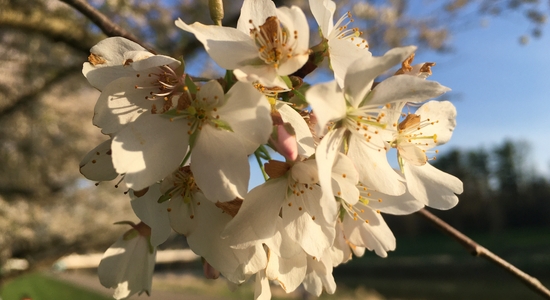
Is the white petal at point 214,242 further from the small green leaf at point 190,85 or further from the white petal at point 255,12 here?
the white petal at point 255,12

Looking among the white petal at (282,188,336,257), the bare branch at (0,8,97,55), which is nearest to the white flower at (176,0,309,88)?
the white petal at (282,188,336,257)

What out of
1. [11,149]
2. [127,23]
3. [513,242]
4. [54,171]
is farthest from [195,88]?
[513,242]

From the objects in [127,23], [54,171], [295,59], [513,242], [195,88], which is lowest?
[54,171]

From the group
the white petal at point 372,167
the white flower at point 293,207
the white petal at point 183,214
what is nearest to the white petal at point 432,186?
the white petal at point 372,167

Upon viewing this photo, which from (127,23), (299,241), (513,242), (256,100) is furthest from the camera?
(513,242)

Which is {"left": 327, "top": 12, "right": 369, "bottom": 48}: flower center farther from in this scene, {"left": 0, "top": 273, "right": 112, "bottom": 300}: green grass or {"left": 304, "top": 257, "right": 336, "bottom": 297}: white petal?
{"left": 0, "top": 273, "right": 112, "bottom": 300}: green grass

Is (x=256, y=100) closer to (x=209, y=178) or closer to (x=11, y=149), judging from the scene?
(x=209, y=178)
